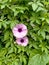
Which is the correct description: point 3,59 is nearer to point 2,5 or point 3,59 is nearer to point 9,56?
point 9,56

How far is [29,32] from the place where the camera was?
2.32m

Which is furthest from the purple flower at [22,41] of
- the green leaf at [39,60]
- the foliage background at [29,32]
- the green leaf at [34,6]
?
the green leaf at [34,6]

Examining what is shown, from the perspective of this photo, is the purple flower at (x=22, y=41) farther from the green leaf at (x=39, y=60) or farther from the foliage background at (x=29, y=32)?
the green leaf at (x=39, y=60)

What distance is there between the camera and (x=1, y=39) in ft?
7.84

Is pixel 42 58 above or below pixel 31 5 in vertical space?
below

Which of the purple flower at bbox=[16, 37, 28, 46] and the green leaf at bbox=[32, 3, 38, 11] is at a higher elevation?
the green leaf at bbox=[32, 3, 38, 11]

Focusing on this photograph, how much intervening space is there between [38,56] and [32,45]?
12 cm

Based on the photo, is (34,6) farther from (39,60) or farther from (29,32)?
(39,60)

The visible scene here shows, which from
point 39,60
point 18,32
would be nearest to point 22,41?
A: point 18,32

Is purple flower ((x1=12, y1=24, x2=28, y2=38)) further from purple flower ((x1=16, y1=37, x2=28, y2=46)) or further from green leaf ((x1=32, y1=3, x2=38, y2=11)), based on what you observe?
green leaf ((x1=32, y1=3, x2=38, y2=11))

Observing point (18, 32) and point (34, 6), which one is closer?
point (34, 6)

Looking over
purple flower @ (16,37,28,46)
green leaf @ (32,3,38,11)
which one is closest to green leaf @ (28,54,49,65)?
purple flower @ (16,37,28,46)

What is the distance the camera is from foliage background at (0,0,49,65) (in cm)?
226

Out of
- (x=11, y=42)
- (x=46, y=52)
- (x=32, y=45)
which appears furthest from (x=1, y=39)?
(x=46, y=52)
